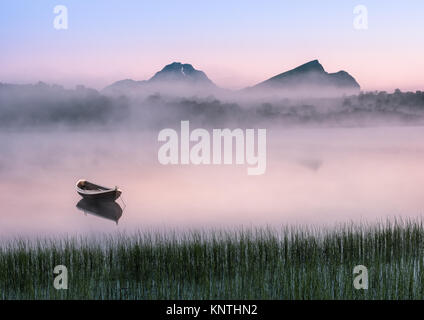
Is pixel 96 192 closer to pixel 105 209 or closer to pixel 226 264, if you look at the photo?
pixel 105 209

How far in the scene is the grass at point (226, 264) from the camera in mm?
8820

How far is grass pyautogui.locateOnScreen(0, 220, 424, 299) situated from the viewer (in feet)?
28.9

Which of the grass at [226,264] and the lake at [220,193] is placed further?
the lake at [220,193]

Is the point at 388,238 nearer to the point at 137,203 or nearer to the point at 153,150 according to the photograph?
the point at 137,203

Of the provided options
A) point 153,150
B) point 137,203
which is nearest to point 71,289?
point 137,203

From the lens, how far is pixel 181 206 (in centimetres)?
2456

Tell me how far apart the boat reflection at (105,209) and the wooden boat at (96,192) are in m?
0.35

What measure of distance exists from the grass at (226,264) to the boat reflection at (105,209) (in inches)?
502

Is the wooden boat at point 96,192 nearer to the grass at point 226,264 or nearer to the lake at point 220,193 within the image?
the lake at point 220,193

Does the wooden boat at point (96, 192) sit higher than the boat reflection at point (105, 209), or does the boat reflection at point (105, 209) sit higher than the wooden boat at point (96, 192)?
the wooden boat at point (96, 192)

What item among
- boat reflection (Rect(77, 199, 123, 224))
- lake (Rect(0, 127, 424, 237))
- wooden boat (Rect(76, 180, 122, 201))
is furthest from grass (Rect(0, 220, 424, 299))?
boat reflection (Rect(77, 199, 123, 224))

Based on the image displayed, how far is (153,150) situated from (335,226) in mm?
52124

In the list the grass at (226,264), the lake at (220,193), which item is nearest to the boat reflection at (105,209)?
the lake at (220,193)

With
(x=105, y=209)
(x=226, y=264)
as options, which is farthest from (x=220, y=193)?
(x=226, y=264)
